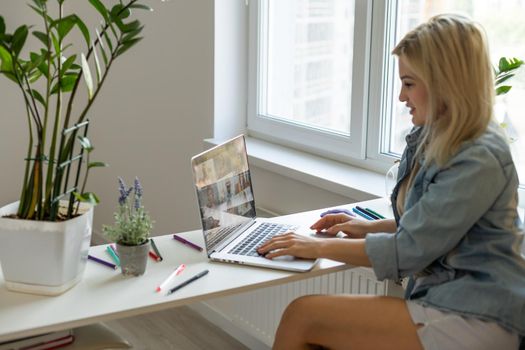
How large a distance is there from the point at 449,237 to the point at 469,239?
6 cm

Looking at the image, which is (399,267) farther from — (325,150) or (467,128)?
(325,150)

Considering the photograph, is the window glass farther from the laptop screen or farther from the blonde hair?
the blonde hair

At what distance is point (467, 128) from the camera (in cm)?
160

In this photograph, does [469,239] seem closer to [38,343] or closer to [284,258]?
[284,258]

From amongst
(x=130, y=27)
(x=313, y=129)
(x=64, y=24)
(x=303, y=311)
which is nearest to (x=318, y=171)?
(x=313, y=129)

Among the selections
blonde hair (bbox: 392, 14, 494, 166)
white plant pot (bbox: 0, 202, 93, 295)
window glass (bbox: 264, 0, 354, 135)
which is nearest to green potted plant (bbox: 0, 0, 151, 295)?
white plant pot (bbox: 0, 202, 93, 295)

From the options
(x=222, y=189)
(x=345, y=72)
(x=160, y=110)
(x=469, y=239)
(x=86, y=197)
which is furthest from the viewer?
(x=160, y=110)

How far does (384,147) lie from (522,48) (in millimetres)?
616

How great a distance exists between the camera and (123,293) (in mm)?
1570

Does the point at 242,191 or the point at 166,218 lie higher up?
the point at 242,191

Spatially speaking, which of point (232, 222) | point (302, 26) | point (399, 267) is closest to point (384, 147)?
point (302, 26)

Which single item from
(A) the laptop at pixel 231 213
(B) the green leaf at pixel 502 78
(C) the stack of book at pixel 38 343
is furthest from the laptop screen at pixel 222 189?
(B) the green leaf at pixel 502 78

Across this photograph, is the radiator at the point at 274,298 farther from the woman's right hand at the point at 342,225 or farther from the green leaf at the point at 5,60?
the green leaf at the point at 5,60

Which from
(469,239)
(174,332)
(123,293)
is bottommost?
(174,332)
